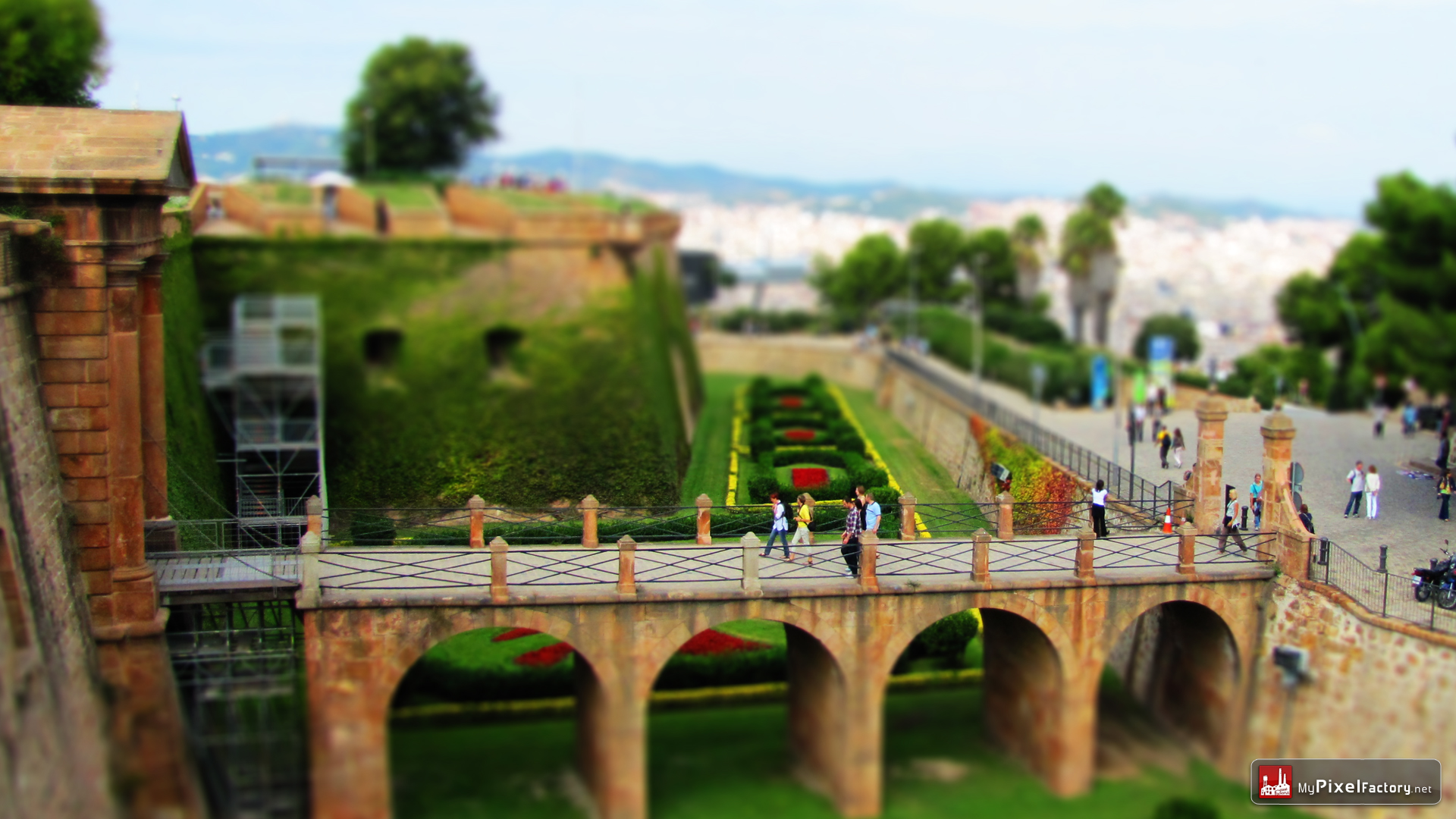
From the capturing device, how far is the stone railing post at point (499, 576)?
808 inches

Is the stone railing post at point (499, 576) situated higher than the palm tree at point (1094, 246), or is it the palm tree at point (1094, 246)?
the palm tree at point (1094, 246)

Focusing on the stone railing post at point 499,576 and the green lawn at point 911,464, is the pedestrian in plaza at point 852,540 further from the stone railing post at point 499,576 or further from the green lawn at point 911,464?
the stone railing post at point 499,576

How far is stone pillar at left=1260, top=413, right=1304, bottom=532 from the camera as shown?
2373 centimetres

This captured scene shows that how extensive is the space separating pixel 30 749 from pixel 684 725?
11.5 metres

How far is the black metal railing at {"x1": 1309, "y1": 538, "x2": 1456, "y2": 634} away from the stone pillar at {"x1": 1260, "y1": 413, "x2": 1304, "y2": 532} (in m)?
0.88

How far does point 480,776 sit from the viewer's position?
72.6 ft

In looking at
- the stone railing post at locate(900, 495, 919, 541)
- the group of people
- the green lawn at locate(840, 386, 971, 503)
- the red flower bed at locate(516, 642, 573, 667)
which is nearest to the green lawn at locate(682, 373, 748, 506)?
the green lawn at locate(840, 386, 971, 503)

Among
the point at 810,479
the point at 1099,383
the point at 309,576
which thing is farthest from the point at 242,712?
the point at 1099,383

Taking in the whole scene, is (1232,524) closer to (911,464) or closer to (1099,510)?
(1099,510)

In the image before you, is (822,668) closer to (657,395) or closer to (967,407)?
(657,395)

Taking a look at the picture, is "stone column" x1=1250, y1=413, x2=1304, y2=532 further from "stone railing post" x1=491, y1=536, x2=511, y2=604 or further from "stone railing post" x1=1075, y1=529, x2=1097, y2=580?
"stone railing post" x1=491, y1=536, x2=511, y2=604

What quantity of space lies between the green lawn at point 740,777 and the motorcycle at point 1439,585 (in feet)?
14.3

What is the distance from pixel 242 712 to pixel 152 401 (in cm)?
608

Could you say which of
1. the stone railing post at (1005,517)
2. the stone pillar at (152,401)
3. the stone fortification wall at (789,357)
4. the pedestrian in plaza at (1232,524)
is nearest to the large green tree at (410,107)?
the stone fortification wall at (789,357)
